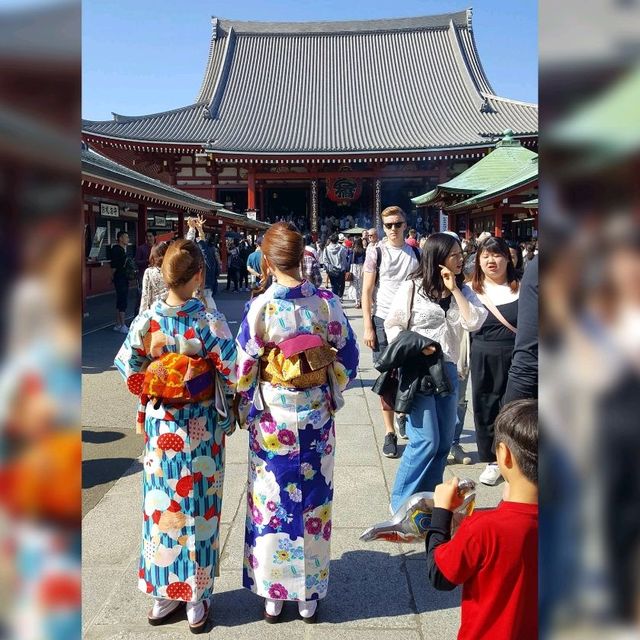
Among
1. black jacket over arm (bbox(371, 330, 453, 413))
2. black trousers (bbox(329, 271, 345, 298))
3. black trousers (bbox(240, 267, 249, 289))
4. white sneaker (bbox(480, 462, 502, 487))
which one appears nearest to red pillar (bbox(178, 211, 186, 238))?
black trousers (bbox(240, 267, 249, 289))

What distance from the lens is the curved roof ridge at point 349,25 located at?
25.2m

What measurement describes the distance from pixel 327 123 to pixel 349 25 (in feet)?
26.4

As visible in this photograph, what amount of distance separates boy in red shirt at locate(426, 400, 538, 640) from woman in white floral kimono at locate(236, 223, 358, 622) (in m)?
0.87

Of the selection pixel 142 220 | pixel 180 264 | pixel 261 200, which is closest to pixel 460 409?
pixel 180 264

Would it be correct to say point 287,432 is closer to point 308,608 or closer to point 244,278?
point 308,608

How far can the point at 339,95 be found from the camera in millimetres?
22812

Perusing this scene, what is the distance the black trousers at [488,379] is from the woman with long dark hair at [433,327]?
0.48 m

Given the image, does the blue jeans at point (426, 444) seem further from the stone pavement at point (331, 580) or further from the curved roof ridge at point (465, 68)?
the curved roof ridge at point (465, 68)

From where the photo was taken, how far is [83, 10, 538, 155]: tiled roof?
19109 millimetres

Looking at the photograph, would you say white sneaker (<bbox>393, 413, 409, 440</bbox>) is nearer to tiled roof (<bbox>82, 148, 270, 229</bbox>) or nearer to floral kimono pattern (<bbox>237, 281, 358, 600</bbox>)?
floral kimono pattern (<bbox>237, 281, 358, 600</bbox>)

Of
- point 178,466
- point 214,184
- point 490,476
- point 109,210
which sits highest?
point 214,184

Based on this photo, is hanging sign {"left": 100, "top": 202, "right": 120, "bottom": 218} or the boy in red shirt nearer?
the boy in red shirt

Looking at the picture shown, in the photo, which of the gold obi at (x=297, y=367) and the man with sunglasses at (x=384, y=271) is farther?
the man with sunglasses at (x=384, y=271)

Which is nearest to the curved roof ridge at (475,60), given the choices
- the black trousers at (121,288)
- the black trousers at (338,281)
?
the black trousers at (338,281)
